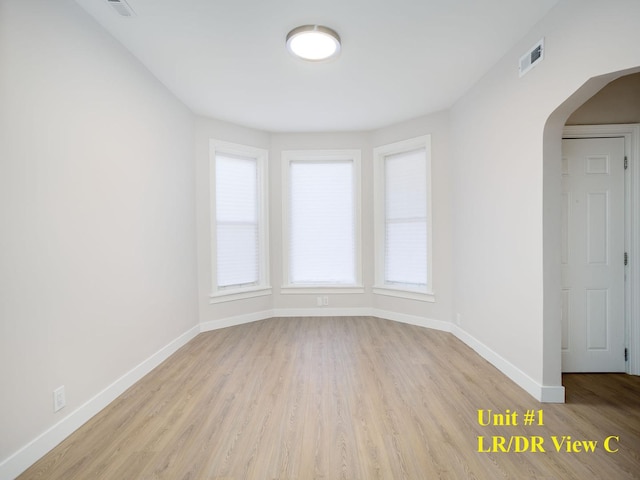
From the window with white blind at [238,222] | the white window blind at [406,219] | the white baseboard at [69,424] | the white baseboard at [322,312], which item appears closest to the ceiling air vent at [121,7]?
the window with white blind at [238,222]

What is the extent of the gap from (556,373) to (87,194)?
3602 millimetres

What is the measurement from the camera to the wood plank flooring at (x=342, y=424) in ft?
5.24

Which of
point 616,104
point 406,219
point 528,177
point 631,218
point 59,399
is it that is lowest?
point 59,399

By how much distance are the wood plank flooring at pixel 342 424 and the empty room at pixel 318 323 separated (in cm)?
2

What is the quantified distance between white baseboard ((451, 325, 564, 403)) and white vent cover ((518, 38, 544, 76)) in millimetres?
2394

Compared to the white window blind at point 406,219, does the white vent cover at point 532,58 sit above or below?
above

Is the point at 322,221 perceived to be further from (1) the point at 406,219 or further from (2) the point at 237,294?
(2) the point at 237,294

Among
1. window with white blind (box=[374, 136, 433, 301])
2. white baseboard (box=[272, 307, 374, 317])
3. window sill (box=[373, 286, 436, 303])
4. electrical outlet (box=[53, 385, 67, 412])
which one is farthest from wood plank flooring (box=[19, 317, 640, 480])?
white baseboard (box=[272, 307, 374, 317])

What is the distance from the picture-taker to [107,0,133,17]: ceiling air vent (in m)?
1.98

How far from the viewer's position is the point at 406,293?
4.18 meters

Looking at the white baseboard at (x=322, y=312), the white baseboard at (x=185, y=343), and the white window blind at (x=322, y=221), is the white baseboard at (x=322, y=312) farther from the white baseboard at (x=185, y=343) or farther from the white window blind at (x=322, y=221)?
the white window blind at (x=322, y=221)

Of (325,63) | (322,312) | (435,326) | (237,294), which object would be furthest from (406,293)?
(325,63)

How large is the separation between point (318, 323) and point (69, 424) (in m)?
2.79

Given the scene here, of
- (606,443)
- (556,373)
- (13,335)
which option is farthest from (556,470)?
(13,335)
